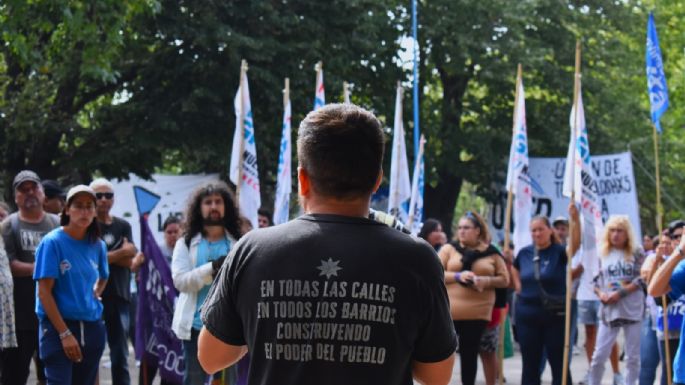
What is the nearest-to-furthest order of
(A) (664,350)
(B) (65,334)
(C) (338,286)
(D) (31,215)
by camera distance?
(C) (338,286)
(B) (65,334)
(D) (31,215)
(A) (664,350)

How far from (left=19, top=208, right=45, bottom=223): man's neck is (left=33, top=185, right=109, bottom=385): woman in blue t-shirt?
1.09 metres

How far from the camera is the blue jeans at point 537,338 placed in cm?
1156

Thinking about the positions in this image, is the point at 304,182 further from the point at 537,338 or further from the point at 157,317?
the point at 537,338

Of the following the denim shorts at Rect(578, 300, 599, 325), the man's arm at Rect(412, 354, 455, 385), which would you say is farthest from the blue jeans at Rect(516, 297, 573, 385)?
the man's arm at Rect(412, 354, 455, 385)

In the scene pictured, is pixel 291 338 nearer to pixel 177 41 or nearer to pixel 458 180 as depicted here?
pixel 177 41

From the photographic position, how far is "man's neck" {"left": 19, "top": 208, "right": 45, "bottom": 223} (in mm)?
8938

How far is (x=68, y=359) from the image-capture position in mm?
7773

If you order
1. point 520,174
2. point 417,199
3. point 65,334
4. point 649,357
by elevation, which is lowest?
point 649,357

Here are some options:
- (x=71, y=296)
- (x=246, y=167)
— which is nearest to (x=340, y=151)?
(x=71, y=296)

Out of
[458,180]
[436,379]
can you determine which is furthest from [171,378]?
[458,180]

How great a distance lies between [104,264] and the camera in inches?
328

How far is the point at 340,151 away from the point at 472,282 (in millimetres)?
8137

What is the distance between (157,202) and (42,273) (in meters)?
17.2

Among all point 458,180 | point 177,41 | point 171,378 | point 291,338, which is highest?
point 177,41
